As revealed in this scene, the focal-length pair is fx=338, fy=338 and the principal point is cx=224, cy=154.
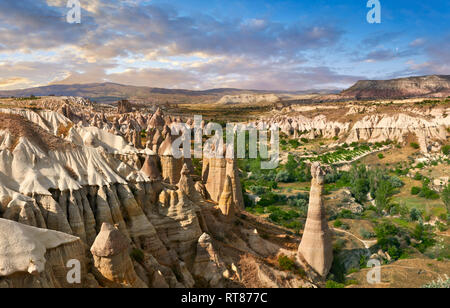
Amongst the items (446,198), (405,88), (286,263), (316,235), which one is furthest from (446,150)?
(405,88)

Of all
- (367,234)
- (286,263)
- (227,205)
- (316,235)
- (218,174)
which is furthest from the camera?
(367,234)

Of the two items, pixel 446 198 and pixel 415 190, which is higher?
pixel 446 198

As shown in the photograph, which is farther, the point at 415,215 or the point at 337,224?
the point at 415,215

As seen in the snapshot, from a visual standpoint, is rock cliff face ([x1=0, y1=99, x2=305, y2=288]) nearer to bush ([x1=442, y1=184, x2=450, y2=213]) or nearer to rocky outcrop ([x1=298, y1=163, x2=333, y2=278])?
rocky outcrop ([x1=298, y1=163, x2=333, y2=278])

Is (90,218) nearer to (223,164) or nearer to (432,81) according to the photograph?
(223,164)

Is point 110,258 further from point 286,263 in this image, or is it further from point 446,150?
point 446,150

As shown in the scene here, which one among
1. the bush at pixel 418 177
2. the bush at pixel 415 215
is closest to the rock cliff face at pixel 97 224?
the bush at pixel 415 215

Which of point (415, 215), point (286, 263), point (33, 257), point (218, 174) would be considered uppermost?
point (33, 257)

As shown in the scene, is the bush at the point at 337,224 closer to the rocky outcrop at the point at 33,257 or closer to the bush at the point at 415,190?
the bush at the point at 415,190
